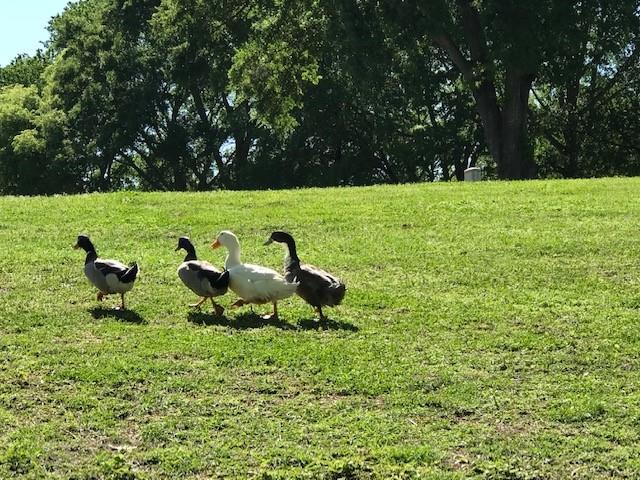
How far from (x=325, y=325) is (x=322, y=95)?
100ft

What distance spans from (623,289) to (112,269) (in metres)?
5.02

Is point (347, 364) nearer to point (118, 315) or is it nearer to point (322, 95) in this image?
point (118, 315)

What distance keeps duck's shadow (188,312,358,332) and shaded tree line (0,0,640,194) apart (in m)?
15.4

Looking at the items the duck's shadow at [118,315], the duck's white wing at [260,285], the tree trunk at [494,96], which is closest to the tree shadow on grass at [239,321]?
the duck's white wing at [260,285]

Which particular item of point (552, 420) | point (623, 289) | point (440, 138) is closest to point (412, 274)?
point (623, 289)

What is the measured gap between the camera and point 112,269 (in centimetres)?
741

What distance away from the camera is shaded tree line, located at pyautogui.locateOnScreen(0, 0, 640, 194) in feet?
73.6

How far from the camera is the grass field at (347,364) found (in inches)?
188

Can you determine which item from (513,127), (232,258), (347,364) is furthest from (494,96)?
(347,364)

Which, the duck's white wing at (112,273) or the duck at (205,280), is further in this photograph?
the duck's white wing at (112,273)

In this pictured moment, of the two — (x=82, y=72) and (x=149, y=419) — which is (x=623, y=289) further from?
(x=82, y=72)

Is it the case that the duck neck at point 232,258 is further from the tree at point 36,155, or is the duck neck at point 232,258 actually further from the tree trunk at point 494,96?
the tree at point 36,155

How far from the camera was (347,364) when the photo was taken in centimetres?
616

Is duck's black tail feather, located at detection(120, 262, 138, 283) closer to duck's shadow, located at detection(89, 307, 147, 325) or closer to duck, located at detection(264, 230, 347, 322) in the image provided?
duck's shadow, located at detection(89, 307, 147, 325)
